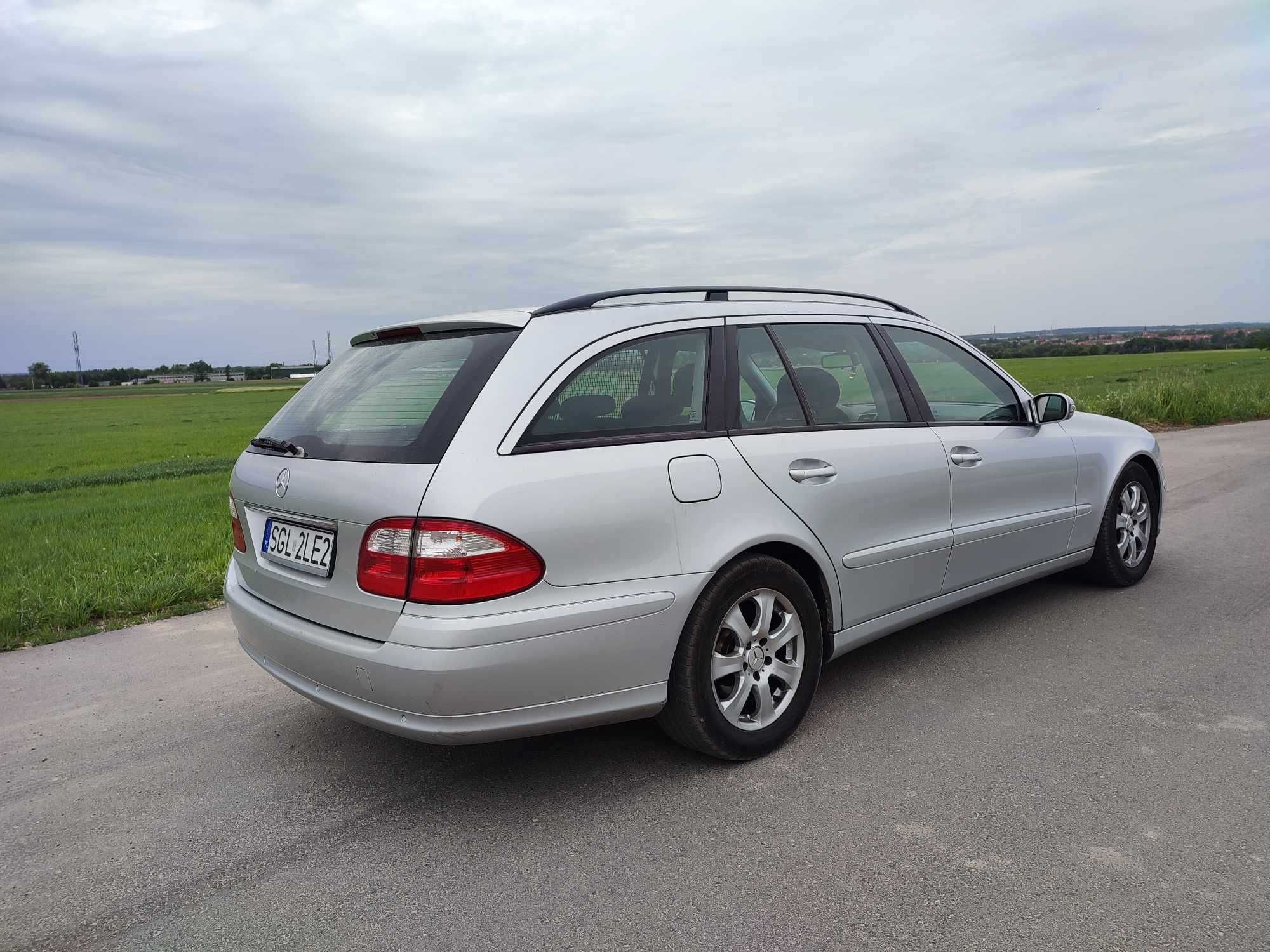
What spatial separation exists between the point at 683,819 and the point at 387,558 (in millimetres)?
1221

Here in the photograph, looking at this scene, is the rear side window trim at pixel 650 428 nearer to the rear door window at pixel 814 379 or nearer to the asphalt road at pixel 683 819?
the rear door window at pixel 814 379

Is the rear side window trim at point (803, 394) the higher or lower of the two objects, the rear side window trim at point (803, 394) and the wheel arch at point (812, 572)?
the higher

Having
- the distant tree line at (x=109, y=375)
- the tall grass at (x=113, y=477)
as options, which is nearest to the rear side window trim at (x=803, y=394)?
the tall grass at (x=113, y=477)

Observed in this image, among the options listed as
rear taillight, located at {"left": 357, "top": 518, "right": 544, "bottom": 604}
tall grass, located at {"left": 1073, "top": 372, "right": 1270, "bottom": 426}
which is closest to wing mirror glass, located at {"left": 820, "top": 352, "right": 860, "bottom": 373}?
rear taillight, located at {"left": 357, "top": 518, "right": 544, "bottom": 604}

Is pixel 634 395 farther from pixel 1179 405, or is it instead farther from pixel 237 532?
pixel 1179 405

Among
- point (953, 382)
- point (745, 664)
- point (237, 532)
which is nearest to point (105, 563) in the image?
point (237, 532)

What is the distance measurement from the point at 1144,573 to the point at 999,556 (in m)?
1.76

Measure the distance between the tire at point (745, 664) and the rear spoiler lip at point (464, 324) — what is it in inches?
43.7

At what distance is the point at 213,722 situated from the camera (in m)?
3.78

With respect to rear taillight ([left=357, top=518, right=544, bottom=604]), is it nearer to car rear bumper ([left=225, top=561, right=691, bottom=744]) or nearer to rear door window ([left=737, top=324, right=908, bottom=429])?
car rear bumper ([left=225, top=561, right=691, bottom=744])

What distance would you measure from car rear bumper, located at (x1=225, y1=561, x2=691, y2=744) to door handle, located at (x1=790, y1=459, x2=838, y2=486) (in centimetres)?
75

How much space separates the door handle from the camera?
337 cm

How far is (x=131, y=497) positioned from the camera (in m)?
11.8

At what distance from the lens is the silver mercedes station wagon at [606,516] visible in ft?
8.79
